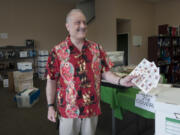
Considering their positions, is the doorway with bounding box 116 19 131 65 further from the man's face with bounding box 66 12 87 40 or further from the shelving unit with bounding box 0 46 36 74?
the man's face with bounding box 66 12 87 40

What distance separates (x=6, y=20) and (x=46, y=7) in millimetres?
1633

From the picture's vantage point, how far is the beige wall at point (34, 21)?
5742mm

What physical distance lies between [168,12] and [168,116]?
6414mm

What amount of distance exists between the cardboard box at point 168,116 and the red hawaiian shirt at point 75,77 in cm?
42

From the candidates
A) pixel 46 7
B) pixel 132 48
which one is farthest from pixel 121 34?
pixel 46 7

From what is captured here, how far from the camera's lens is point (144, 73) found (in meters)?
1.04

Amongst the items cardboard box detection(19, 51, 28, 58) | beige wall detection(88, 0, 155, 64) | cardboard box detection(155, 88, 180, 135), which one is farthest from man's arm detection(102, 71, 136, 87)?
cardboard box detection(19, 51, 28, 58)

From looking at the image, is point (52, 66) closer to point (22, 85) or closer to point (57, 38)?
point (22, 85)

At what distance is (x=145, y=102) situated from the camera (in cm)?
148

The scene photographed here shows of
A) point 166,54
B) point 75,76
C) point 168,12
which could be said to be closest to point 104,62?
point 75,76

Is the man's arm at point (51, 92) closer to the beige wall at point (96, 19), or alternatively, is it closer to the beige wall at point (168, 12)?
the beige wall at point (96, 19)

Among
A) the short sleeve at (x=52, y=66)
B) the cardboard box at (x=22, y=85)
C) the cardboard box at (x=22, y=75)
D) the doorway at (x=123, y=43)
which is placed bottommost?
the cardboard box at (x=22, y=85)

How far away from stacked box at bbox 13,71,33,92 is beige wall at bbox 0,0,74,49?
7.86 ft

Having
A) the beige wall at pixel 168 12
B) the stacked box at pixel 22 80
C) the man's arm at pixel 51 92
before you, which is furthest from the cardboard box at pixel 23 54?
the beige wall at pixel 168 12
